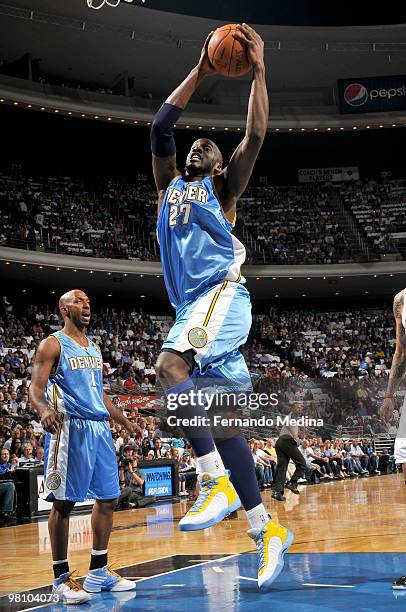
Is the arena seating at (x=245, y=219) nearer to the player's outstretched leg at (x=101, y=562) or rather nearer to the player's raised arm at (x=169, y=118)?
the player's outstretched leg at (x=101, y=562)

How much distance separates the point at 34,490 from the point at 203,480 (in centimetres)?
851

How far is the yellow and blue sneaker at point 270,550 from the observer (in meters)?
3.74

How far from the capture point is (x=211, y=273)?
3854 millimetres

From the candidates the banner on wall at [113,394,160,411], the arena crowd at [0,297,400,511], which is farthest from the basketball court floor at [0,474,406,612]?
the banner on wall at [113,394,160,411]

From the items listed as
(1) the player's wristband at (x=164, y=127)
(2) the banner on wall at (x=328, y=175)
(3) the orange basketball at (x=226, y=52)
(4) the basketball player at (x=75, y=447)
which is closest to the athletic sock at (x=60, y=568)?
(4) the basketball player at (x=75, y=447)

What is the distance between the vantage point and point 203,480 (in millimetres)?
3623

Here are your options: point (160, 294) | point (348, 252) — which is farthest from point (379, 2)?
point (160, 294)

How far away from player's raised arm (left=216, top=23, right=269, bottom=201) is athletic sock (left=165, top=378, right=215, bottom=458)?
113 centimetres

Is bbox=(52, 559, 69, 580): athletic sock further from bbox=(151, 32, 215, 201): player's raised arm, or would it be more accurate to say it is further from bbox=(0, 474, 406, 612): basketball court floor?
bbox=(151, 32, 215, 201): player's raised arm

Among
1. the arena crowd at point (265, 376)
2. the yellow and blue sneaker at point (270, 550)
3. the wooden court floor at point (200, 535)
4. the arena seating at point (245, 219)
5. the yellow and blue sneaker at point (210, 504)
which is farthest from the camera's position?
the arena seating at point (245, 219)

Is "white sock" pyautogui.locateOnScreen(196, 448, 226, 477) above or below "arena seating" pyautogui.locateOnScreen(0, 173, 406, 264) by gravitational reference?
below

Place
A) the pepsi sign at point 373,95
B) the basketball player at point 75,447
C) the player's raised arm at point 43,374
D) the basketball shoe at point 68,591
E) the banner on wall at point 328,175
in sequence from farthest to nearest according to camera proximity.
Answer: the banner on wall at point 328,175 → the pepsi sign at point 373,95 → the basketball player at point 75,447 → the player's raised arm at point 43,374 → the basketball shoe at point 68,591

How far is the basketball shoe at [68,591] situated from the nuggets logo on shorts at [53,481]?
586mm

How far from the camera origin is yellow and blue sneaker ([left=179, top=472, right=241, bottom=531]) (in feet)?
11.2
